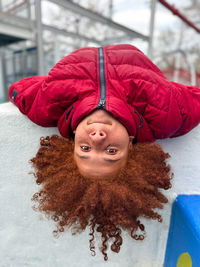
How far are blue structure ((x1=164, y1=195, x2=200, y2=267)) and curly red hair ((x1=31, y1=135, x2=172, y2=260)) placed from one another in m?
0.15

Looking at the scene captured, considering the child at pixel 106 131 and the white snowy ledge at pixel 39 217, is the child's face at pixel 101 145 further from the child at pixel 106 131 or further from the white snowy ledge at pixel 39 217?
the white snowy ledge at pixel 39 217

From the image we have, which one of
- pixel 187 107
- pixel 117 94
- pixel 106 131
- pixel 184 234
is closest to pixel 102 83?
pixel 117 94

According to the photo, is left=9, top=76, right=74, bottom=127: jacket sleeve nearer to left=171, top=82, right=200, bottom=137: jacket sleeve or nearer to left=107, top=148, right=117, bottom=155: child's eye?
left=107, top=148, right=117, bottom=155: child's eye

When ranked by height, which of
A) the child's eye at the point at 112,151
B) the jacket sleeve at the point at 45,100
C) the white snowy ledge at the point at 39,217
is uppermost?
the jacket sleeve at the point at 45,100

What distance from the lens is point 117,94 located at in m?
0.83

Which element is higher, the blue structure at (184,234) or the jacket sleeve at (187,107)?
the jacket sleeve at (187,107)

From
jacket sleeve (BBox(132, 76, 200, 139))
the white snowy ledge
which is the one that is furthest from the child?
the white snowy ledge

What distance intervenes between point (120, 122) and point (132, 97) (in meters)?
0.17

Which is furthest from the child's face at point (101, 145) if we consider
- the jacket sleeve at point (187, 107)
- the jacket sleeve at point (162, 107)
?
the jacket sleeve at point (187, 107)

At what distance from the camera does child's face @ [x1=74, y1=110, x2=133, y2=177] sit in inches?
28.3

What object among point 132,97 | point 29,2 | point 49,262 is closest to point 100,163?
point 132,97

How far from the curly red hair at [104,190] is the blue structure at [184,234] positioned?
0.15m

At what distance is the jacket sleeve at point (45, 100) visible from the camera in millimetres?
870

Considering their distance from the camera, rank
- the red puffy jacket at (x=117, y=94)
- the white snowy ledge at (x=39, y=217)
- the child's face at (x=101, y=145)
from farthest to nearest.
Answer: the white snowy ledge at (x=39, y=217), the red puffy jacket at (x=117, y=94), the child's face at (x=101, y=145)
